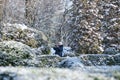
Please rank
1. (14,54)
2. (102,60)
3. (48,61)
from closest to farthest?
(14,54) < (48,61) < (102,60)

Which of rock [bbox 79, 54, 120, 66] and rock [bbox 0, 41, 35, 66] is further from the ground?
rock [bbox 0, 41, 35, 66]

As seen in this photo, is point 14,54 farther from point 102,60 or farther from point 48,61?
point 102,60

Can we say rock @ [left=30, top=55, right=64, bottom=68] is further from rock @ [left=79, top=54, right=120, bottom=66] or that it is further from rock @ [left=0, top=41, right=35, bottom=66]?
rock @ [left=79, top=54, right=120, bottom=66]

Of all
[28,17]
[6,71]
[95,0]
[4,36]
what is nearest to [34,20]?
[28,17]

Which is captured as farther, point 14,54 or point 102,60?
point 102,60

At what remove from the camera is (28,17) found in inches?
1859

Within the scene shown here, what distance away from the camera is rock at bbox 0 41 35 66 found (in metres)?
16.7

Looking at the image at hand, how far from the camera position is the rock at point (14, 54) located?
1670cm

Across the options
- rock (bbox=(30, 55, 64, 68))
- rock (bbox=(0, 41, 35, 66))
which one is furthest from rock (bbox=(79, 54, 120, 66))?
rock (bbox=(0, 41, 35, 66))

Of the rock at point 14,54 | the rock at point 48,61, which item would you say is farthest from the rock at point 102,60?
the rock at point 14,54

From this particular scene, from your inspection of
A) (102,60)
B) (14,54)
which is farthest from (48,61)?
(102,60)

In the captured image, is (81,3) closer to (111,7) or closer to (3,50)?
(111,7)

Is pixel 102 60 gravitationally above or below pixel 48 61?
below

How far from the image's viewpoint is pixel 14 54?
17.0 metres
